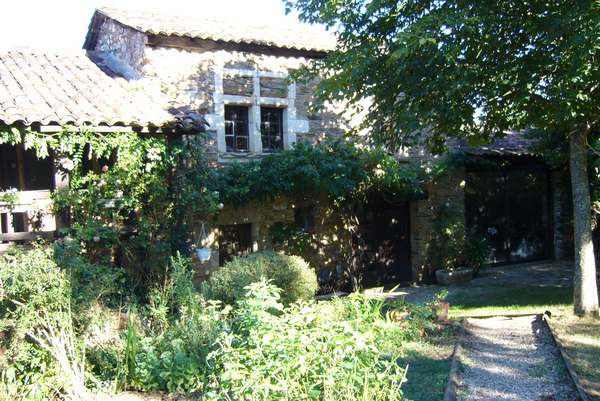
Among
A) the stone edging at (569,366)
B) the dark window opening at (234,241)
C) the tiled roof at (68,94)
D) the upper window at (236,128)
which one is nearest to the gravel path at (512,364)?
the stone edging at (569,366)

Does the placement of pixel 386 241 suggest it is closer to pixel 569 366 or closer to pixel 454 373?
pixel 569 366

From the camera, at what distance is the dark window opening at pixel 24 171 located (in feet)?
33.1

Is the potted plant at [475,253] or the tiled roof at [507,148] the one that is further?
the tiled roof at [507,148]

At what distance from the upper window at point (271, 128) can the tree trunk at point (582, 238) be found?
5268 mm

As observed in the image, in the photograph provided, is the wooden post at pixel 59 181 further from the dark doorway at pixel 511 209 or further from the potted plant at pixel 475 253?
the dark doorway at pixel 511 209

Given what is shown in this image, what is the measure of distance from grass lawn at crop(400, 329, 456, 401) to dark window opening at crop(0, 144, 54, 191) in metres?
7.12

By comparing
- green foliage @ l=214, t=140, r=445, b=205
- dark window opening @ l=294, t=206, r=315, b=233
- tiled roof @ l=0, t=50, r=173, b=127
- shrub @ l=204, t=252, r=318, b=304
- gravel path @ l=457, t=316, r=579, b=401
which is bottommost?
gravel path @ l=457, t=316, r=579, b=401

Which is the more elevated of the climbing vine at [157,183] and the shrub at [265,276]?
the climbing vine at [157,183]

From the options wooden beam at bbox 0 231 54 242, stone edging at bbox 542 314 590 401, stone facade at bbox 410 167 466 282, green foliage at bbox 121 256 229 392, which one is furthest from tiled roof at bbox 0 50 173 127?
stone facade at bbox 410 167 466 282

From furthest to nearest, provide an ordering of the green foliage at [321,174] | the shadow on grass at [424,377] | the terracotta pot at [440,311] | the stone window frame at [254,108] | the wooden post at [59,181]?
the stone window frame at [254,108] → the green foliage at [321,174] → the terracotta pot at [440,311] → the wooden post at [59,181] → the shadow on grass at [424,377]

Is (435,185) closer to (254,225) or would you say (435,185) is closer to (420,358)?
(254,225)

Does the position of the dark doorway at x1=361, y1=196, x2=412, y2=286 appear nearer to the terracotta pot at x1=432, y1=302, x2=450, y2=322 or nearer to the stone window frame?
the stone window frame

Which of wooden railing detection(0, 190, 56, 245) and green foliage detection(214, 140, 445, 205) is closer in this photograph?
wooden railing detection(0, 190, 56, 245)

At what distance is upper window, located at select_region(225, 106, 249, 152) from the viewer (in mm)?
10609
